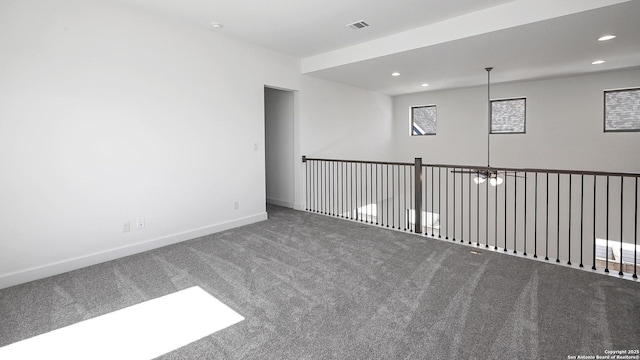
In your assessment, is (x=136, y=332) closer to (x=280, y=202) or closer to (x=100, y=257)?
(x=100, y=257)

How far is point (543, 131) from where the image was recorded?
22.5 ft

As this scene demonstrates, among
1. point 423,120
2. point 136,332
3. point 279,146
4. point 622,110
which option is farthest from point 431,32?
point 622,110

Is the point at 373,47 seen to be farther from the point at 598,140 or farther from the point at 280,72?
the point at 598,140

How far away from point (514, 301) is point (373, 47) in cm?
384

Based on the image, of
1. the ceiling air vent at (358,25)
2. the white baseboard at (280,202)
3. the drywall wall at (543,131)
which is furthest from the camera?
the white baseboard at (280,202)

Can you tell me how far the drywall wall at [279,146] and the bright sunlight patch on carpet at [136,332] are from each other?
3.78m

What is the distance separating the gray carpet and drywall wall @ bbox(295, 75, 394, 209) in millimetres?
2617

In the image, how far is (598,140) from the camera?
6312 mm

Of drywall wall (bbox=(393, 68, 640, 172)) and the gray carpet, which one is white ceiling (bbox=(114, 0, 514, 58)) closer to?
the gray carpet

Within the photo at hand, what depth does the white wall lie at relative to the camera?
2.94 metres

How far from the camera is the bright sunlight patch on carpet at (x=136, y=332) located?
200cm

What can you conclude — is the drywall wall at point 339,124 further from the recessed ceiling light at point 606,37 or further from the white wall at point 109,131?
the recessed ceiling light at point 606,37

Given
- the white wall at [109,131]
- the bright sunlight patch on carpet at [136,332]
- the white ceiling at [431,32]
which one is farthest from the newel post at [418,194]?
the bright sunlight patch on carpet at [136,332]

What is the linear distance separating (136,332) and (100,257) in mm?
1723
